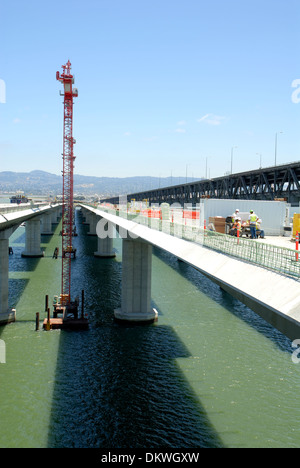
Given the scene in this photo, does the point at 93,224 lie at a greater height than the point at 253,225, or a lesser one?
lesser

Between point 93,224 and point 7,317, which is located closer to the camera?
point 7,317

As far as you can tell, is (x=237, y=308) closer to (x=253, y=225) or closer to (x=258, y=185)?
(x=253, y=225)

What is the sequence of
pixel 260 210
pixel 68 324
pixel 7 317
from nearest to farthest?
pixel 260 210
pixel 68 324
pixel 7 317

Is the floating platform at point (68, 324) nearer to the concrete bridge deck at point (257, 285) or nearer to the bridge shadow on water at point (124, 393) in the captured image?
the bridge shadow on water at point (124, 393)

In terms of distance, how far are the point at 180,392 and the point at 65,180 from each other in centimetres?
3343

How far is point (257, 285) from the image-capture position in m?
10.9

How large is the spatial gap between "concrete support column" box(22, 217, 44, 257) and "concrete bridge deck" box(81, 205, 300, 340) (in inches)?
2000

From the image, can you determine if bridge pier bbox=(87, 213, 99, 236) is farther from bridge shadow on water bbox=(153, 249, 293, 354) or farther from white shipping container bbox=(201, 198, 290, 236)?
white shipping container bbox=(201, 198, 290, 236)

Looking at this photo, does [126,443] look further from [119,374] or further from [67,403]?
[119,374]

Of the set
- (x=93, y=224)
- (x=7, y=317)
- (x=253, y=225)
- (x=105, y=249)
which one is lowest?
(x=7, y=317)

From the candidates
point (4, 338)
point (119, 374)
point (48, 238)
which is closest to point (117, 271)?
point (4, 338)

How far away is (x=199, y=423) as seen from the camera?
17.3 metres

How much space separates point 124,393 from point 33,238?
159 feet

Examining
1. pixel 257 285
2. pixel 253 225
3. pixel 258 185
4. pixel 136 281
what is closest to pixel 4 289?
pixel 136 281
